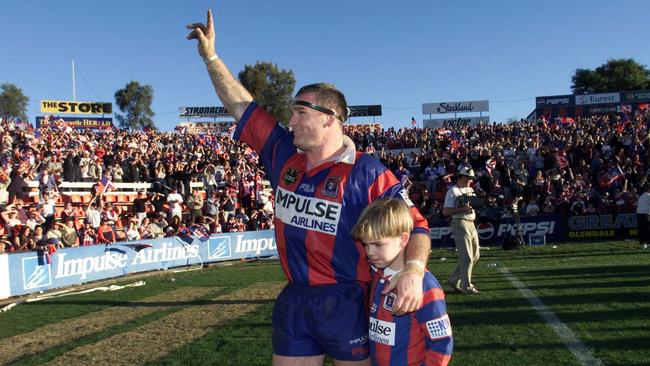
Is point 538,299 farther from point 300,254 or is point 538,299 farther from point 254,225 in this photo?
point 254,225

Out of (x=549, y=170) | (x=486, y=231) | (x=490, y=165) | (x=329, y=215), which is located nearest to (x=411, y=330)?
(x=329, y=215)

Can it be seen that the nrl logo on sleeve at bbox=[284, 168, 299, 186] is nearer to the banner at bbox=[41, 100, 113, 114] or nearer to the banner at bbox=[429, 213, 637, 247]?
the banner at bbox=[429, 213, 637, 247]

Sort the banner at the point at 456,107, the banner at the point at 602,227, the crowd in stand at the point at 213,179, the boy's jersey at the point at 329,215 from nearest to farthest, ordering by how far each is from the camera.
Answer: the boy's jersey at the point at 329,215
the crowd in stand at the point at 213,179
the banner at the point at 602,227
the banner at the point at 456,107

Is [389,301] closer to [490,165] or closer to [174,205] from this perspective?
[174,205]

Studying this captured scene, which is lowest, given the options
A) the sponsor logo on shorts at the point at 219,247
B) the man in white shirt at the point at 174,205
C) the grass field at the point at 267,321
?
the sponsor logo on shorts at the point at 219,247

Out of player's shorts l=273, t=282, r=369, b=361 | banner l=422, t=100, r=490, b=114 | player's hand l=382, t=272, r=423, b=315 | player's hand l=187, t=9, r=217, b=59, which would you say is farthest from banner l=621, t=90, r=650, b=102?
player's hand l=382, t=272, r=423, b=315

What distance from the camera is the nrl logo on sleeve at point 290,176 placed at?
3.31 m

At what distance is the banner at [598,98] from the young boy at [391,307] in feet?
239

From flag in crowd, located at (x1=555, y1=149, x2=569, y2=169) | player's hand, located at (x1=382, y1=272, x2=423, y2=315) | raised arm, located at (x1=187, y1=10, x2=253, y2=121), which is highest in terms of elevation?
raised arm, located at (x1=187, y1=10, x2=253, y2=121)

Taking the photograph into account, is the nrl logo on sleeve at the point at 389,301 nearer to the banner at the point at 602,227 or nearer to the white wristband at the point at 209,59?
the white wristband at the point at 209,59

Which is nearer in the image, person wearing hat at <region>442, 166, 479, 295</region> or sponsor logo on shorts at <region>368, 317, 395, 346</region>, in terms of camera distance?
sponsor logo on shorts at <region>368, 317, 395, 346</region>

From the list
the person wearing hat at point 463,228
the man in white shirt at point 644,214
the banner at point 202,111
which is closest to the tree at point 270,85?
the banner at point 202,111

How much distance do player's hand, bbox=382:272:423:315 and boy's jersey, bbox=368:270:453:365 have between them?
0.16 meters

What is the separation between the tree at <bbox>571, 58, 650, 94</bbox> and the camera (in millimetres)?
90188
